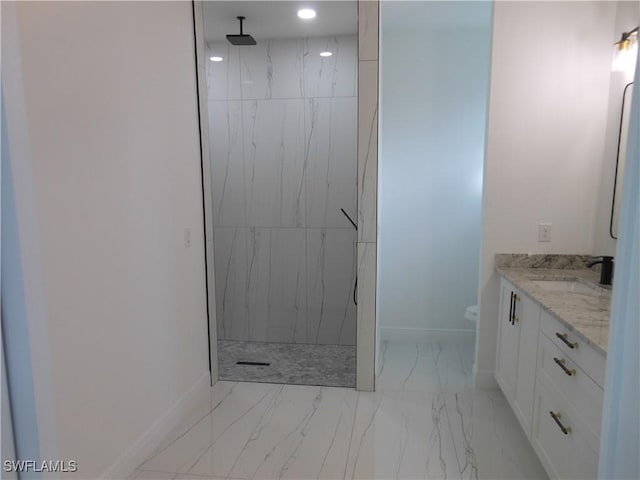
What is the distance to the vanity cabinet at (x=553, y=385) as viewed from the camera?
147 cm

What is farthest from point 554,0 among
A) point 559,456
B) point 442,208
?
point 559,456

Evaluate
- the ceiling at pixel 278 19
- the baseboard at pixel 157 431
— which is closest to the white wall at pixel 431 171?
the ceiling at pixel 278 19

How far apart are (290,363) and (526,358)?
1842 millimetres

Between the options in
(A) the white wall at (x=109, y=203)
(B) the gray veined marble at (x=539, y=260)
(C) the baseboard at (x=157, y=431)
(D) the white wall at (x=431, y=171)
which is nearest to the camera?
(A) the white wall at (x=109, y=203)

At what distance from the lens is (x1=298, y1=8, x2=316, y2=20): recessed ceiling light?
3.00 m

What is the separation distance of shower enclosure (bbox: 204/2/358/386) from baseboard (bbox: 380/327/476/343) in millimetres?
353

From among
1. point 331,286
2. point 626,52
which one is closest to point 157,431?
point 331,286

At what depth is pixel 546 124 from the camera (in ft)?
8.66

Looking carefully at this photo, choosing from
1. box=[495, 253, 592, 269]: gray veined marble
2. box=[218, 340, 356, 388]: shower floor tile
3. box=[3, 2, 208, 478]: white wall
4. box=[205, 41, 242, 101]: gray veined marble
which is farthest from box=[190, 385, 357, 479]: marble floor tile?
box=[205, 41, 242, 101]: gray veined marble

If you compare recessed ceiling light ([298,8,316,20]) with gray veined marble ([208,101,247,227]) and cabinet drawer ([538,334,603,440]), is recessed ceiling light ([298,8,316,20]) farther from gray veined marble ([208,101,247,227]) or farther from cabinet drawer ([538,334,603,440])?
cabinet drawer ([538,334,603,440])

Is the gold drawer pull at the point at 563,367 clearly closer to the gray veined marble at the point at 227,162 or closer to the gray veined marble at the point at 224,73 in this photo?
the gray veined marble at the point at 227,162

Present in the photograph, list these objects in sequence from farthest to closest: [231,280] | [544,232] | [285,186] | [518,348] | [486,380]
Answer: [231,280] → [285,186] → [486,380] → [544,232] → [518,348]

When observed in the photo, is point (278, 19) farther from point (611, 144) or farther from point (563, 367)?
point (563, 367)

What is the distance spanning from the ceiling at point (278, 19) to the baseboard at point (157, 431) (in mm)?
2560
